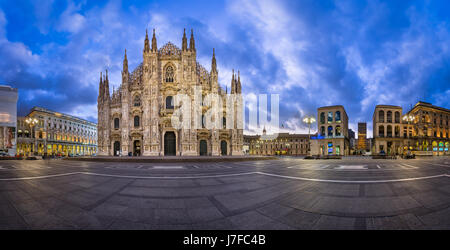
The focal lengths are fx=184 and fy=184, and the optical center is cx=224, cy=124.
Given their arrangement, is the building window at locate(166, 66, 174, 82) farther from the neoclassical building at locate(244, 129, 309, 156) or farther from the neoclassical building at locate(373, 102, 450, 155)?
the neoclassical building at locate(373, 102, 450, 155)

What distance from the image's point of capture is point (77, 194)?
5.41m

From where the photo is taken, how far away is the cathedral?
3406 centimetres

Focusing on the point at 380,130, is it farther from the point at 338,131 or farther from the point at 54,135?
the point at 54,135

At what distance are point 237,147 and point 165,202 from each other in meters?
33.6

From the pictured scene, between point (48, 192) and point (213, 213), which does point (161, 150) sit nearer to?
point (48, 192)

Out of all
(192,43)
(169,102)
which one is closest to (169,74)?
(169,102)

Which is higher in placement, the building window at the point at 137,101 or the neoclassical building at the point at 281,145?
the building window at the point at 137,101

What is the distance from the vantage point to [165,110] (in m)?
34.0

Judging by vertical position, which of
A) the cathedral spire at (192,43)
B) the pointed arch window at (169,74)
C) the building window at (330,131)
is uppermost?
the cathedral spire at (192,43)

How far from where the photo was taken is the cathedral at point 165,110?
112ft

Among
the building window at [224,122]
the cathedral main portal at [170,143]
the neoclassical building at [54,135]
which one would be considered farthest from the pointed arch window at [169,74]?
the neoclassical building at [54,135]

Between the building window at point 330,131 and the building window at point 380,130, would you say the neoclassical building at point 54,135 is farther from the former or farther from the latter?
the building window at point 380,130
